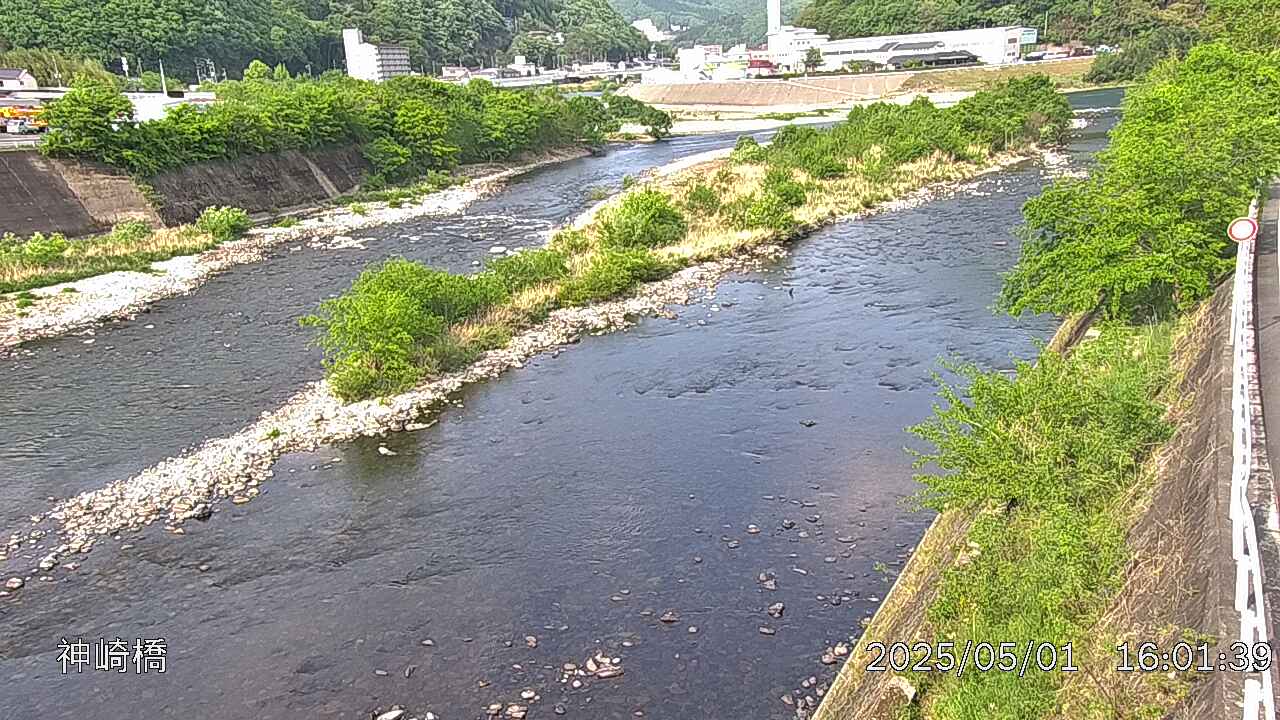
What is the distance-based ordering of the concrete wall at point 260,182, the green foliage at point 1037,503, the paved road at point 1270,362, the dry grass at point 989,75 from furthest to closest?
the dry grass at point 989,75
the concrete wall at point 260,182
the green foliage at point 1037,503
the paved road at point 1270,362

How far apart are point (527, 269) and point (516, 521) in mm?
13648

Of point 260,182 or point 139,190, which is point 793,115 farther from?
point 139,190

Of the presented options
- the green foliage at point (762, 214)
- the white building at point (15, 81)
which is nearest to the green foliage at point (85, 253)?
the green foliage at point (762, 214)

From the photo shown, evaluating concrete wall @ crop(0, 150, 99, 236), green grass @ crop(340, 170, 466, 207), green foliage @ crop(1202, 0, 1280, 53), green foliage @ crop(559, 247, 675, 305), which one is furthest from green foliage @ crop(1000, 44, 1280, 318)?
green foliage @ crop(1202, 0, 1280, 53)

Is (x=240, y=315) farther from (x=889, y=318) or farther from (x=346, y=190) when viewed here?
(x=346, y=190)

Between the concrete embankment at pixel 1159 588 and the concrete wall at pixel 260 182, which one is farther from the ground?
the concrete wall at pixel 260 182

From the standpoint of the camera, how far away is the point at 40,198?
34.5 meters

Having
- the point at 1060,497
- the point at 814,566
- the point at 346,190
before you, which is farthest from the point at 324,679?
the point at 346,190

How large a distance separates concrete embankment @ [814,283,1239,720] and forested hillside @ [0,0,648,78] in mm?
106118

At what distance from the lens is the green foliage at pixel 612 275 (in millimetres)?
25750

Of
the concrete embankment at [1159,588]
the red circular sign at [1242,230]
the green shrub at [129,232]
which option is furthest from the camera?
the green shrub at [129,232]

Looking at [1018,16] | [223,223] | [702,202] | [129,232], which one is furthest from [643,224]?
[1018,16]

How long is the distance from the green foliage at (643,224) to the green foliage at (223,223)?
16617 mm

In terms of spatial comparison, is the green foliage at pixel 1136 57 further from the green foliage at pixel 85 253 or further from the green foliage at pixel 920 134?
the green foliage at pixel 85 253
